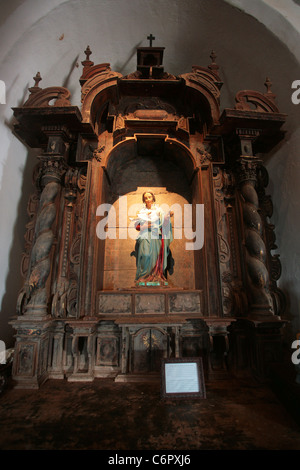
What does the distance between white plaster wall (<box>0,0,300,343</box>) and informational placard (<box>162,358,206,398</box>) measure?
2.00m

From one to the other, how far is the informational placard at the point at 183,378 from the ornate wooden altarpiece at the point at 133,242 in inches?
22.0

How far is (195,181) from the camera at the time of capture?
14.3ft

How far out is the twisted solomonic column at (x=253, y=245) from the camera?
333cm

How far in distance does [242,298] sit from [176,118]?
337cm

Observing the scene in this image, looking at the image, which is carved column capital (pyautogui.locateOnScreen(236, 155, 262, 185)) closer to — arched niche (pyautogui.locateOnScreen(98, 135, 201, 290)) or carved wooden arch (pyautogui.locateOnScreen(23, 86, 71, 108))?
arched niche (pyautogui.locateOnScreen(98, 135, 201, 290))

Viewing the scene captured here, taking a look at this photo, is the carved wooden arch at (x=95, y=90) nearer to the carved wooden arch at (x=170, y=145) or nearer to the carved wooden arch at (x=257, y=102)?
the carved wooden arch at (x=170, y=145)

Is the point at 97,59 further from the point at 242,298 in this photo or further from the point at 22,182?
the point at 242,298

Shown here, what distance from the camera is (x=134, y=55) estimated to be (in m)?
5.46

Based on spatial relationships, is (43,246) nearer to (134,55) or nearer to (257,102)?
(257,102)

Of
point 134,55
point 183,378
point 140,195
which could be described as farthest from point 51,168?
point 134,55

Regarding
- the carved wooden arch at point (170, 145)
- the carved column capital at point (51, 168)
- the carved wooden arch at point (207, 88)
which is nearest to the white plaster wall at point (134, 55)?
the carved column capital at point (51, 168)

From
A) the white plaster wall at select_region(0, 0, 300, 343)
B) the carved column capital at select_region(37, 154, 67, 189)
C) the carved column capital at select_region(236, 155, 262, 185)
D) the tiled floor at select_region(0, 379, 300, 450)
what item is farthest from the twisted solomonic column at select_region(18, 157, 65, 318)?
the carved column capital at select_region(236, 155, 262, 185)

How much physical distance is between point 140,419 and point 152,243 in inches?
98.6

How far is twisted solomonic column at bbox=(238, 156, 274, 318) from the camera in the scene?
3328mm
